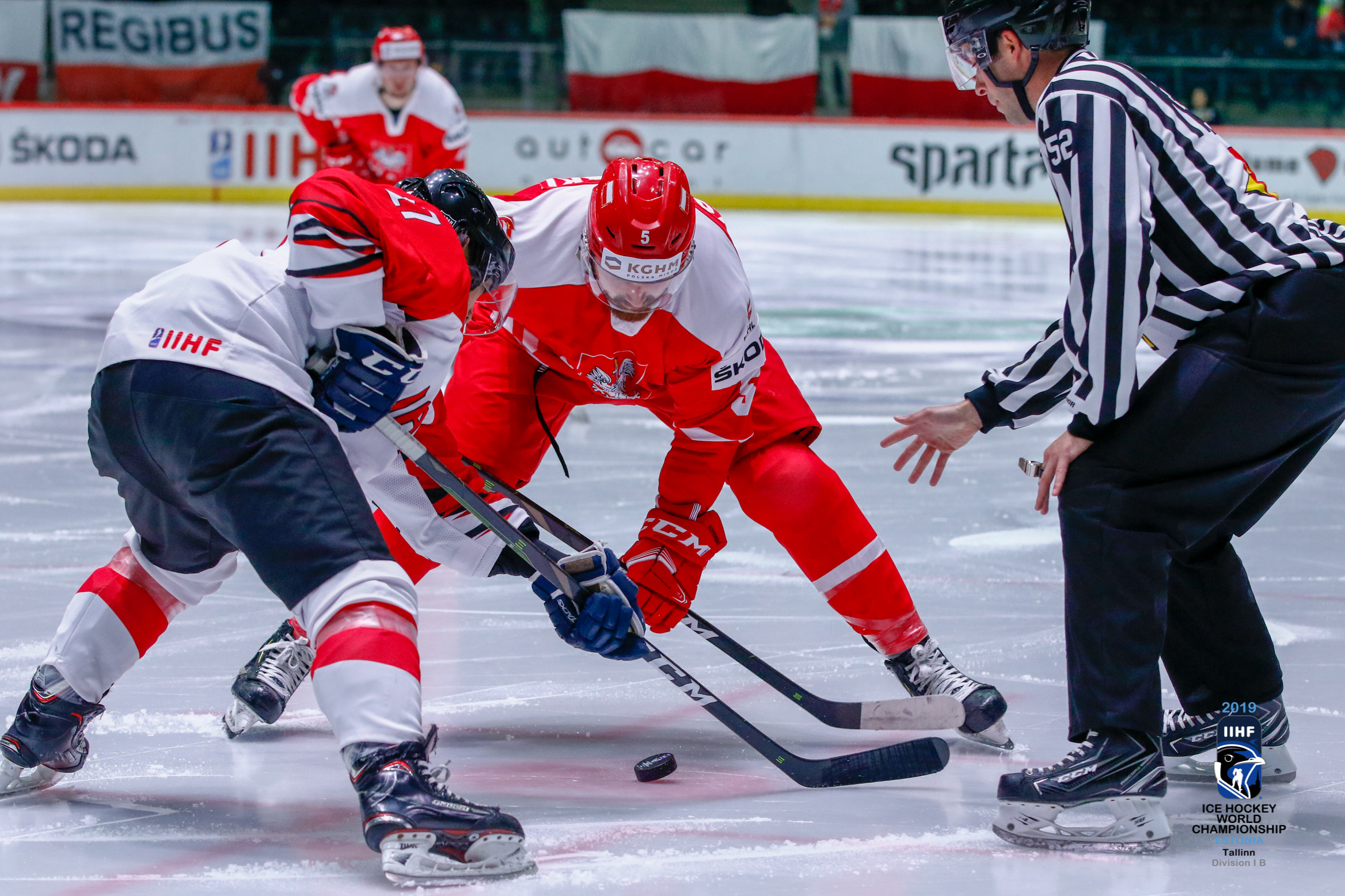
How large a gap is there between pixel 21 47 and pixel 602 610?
12.2m

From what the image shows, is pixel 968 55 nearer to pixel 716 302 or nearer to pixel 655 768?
pixel 716 302

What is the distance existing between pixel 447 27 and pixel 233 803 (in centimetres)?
1376

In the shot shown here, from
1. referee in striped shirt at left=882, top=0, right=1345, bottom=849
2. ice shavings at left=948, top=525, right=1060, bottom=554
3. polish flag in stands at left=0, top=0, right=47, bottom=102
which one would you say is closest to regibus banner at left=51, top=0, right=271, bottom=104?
polish flag in stands at left=0, top=0, right=47, bottom=102

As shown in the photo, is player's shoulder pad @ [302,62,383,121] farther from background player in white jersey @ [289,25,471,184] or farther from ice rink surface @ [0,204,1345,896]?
ice rink surface @ [0,204,1345,896]

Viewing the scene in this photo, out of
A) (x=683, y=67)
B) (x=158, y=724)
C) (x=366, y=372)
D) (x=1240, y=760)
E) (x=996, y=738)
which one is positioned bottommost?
(x=683, y=67)

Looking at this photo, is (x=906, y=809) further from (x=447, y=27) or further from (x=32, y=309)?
(x=447, y=27)

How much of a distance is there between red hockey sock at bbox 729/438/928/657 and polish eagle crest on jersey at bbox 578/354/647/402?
282mm

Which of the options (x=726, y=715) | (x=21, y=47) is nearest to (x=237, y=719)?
(x=726, y=715)

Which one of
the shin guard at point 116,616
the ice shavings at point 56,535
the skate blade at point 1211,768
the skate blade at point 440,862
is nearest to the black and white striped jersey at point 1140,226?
the skate blade at point 1211,768

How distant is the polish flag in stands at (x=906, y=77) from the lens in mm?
12812

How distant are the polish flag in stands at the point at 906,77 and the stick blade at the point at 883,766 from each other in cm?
1119

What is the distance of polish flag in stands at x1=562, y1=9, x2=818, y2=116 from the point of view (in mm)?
12977

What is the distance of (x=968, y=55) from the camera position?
2.14 m

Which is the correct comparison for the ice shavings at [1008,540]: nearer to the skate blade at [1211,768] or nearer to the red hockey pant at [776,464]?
the red hockey pant at [776,464]
